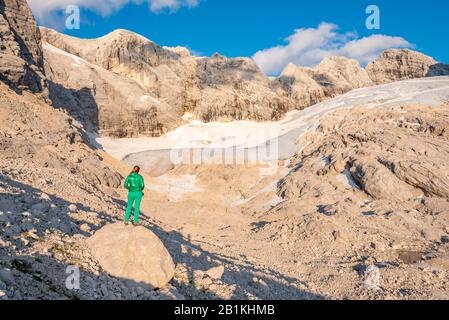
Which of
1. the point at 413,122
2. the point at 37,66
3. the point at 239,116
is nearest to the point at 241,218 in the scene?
the point at 413,122

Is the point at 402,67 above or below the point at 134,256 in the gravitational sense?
above

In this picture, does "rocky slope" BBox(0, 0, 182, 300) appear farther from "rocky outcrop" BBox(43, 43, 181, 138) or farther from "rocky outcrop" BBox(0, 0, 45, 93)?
"rocky outcrop" BBox(43, 43, 181, 138)

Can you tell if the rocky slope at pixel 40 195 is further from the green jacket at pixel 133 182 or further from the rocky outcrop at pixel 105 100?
the rocky outcrop at pixel 105 100

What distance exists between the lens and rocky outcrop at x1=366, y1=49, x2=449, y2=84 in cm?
8119

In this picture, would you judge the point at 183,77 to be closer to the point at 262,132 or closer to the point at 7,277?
the point at 262,132

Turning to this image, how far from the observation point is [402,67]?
85.7 metres

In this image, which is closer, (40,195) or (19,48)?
(40,195)

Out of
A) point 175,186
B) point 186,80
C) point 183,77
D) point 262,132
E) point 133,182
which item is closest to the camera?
point 133,182

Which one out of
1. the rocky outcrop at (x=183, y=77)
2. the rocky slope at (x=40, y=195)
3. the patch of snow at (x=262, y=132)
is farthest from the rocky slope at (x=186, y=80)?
the rocky slope at (x=40, y=195)

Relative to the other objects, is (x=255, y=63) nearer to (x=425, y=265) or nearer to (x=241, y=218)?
(x=241, y=218)

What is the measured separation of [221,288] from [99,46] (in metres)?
62.0

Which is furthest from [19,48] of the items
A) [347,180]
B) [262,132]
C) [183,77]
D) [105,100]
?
[183,77]

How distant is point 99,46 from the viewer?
61.9m

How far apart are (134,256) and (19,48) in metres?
27.1
